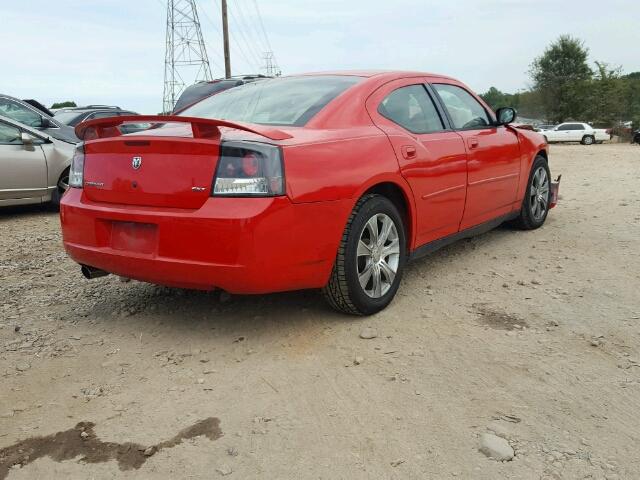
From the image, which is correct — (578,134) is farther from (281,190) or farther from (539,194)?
(281,190)

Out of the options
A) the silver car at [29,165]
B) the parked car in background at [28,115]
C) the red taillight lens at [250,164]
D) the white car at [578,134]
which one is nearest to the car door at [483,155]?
the red taillight lens at [250,164]

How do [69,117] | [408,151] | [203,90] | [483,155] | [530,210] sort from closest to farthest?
1. [408,151]
2. [483,155]
3. [530,210]
4. [203,90]
5. [69,117]

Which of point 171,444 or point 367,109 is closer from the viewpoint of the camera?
point 171,444

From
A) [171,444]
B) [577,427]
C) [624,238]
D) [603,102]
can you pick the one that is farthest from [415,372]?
[603,102]

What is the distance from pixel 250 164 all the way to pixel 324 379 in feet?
3.57

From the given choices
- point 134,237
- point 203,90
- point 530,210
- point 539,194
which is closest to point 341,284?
point 134,237

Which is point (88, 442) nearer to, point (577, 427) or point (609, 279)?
point (577, 427)

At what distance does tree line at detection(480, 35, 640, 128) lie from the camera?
49.7 metres

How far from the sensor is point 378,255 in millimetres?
3594

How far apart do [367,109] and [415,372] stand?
66.2 inches

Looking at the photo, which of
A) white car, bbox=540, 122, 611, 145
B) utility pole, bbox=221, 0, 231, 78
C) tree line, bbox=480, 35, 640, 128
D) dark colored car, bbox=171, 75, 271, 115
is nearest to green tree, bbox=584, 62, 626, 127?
tree line, bbox=480, 35, 640, 128

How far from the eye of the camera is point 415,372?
9.36 ft

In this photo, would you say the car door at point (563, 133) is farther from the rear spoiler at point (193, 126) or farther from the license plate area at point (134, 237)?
the license plate area at point (134, 237)

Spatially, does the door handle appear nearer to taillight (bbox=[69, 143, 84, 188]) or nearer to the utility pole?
taillight (bbox=[69, 143, 84, 188])
